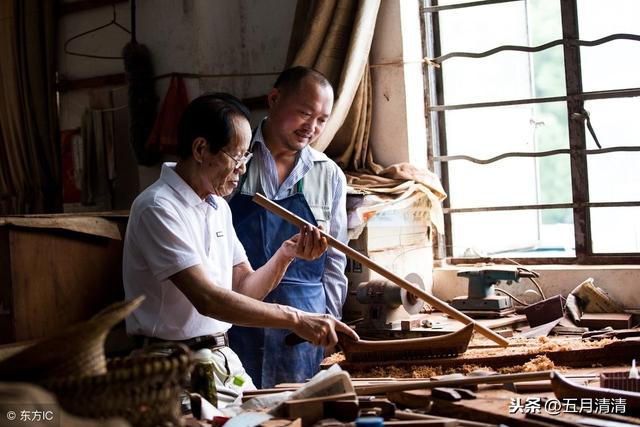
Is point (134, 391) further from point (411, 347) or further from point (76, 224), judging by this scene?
point (76, 224)

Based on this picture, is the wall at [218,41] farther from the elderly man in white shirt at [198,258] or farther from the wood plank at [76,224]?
the elderly man in white shirt at [198,258]

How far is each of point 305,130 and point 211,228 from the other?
1024mm

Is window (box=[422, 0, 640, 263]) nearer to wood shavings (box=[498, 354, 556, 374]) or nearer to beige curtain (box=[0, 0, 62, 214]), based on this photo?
wood shavings (box=[498, 354, 556, 374])

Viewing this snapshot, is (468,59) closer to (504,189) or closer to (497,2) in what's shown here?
(497,2)

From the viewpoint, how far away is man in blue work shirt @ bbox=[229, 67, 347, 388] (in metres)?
4.05

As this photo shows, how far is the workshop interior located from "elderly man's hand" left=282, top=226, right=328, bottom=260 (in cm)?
12

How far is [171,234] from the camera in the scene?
295 cm

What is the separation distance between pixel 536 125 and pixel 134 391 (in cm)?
404

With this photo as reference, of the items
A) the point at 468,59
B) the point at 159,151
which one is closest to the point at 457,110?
the point at 468,59

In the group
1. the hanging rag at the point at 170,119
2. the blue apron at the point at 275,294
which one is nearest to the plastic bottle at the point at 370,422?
the blue apron at the point at 275,294

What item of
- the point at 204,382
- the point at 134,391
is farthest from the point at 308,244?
the point at 134,391

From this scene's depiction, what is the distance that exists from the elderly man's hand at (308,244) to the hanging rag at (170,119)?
6.11ft

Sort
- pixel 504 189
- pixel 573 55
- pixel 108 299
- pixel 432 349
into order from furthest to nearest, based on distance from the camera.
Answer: pixel 504 189, pixel 573 55, pixel 108 299, pixel 432 349

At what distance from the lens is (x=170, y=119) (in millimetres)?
5195
